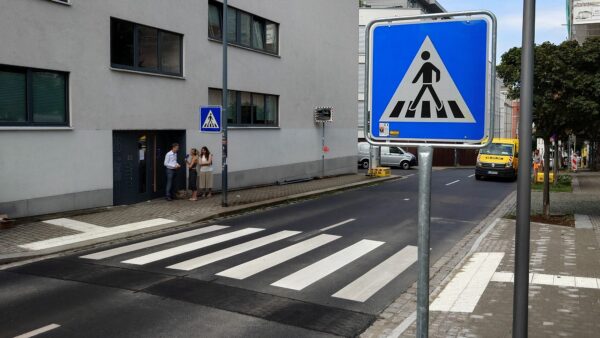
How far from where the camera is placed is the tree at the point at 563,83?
14.4 metres

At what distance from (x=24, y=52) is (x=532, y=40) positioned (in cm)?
1303

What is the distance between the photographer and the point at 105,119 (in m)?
15.9

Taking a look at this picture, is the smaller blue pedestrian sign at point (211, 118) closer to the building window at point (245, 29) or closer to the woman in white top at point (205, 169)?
the woman in white top at point (205, 169)

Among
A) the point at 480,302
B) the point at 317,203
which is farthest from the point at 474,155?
the point at 480,302

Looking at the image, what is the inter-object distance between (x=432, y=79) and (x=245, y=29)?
20560 millimetres

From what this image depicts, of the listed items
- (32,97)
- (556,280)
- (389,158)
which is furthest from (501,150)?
(32,97)

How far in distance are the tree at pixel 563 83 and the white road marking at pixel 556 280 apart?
6837 millimetres

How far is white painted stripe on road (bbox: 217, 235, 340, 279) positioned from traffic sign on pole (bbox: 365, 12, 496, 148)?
6.39 meters

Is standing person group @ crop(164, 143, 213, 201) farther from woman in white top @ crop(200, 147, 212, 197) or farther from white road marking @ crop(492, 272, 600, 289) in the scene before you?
white road marking @ crop(492, 272, 600, 289)

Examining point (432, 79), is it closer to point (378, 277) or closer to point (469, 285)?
point (469, 285)

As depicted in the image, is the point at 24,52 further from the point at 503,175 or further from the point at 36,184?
the point at 503,175

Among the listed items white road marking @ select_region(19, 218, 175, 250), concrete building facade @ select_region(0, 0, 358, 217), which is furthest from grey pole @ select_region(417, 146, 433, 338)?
concrete building facade @ select_region(0, 0, 358, 217)

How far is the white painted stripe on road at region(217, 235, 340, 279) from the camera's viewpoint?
9141 millimetres

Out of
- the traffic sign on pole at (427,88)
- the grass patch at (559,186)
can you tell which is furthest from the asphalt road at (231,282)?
the grass patch at (559,186)
